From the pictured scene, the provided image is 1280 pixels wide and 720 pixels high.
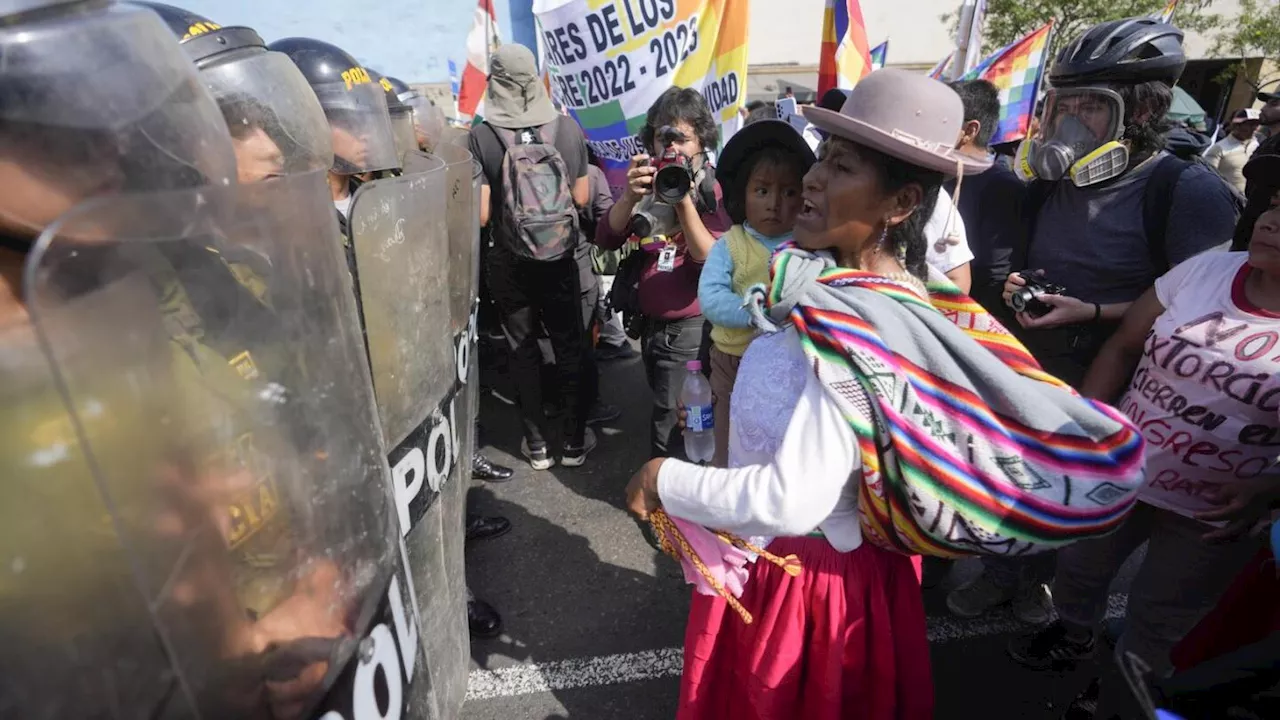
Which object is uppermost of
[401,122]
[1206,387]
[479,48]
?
[479,48]

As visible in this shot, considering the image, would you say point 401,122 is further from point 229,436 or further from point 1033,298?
point 229,436

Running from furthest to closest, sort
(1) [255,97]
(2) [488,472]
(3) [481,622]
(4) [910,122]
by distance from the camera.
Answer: (2) [488,472], (3) [481,622], (1) [255,97], (4) [910,122]

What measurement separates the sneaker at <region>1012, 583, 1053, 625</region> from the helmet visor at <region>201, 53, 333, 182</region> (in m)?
3.00

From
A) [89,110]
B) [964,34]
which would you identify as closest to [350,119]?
[89,110]

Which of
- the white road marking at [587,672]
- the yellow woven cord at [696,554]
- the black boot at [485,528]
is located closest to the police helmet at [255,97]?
the yellow woven cord at [696,554]

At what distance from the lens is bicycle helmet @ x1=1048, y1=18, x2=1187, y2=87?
225 centimetres

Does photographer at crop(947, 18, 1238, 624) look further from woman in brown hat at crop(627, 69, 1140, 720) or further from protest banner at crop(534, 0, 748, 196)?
protest banner at crop(534, 0, 748, 196)

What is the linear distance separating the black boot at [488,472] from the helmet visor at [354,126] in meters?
1.90

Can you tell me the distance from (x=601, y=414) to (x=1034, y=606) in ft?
8.74

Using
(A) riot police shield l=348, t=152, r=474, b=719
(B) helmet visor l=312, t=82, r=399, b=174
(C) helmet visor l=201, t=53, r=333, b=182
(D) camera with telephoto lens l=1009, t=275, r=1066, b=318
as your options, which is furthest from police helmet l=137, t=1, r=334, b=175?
(D) camera with telephoto lens l=1009, t=275, r=1066, b=318

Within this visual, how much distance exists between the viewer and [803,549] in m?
1.55

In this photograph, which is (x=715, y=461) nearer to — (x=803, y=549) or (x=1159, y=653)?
(x=803, y=549)

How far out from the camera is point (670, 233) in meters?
2.93

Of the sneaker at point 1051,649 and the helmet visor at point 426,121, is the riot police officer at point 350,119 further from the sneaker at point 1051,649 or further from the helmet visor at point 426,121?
the sneaker at point 1051,649
